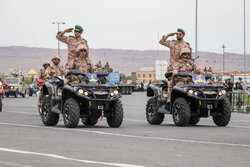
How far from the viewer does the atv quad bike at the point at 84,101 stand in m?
17.5

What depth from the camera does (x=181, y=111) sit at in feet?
61.3

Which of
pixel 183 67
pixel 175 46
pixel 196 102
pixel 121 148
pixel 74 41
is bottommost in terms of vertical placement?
pixel 121 148

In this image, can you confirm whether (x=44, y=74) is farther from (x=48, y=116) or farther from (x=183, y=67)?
(x=183, y=67)

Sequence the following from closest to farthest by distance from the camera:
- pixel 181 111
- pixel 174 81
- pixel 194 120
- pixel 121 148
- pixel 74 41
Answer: pixel 121 148, pixel 181 111, pixel 174 81, pixel 74 41, pixel 194 120

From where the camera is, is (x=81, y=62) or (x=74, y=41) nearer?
(x=81, y=62)

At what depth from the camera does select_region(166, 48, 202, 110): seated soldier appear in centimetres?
1970

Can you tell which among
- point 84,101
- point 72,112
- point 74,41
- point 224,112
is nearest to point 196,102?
point 224,112

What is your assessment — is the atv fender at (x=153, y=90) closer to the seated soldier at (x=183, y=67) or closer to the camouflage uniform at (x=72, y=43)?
the seated soldier at (x=183, y=67)

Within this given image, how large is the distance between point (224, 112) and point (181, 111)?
138 cm

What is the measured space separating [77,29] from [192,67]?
3499mm

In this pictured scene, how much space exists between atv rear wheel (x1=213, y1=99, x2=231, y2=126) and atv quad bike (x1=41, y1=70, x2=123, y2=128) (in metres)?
3.05

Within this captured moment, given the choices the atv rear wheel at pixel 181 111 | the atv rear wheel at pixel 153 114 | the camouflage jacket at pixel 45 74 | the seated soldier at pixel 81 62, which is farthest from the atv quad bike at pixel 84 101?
the camouflage jacket at pixel 45 74

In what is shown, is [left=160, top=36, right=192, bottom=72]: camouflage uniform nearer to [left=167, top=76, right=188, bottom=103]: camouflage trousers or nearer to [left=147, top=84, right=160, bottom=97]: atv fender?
[left=147, top=84, right=160, bottom=97]: atv fender

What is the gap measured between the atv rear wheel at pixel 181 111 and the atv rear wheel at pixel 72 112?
9.78 ft
